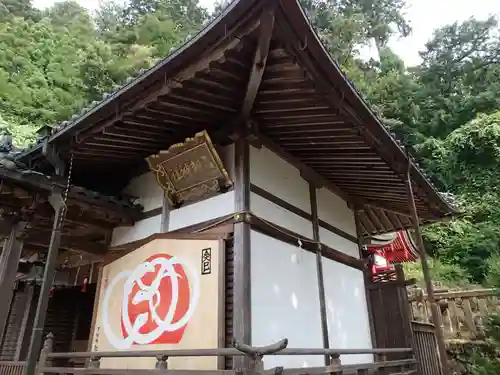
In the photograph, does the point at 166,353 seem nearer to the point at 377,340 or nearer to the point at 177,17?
the point at 377,340

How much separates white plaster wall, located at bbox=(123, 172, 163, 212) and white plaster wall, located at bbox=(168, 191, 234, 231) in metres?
0.54

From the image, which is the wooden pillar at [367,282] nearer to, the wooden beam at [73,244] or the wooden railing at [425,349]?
the wooden railing at [425,349]

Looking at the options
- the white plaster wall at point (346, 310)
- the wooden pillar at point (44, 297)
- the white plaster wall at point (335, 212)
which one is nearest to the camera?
the wooden pillar at point (44, 297)

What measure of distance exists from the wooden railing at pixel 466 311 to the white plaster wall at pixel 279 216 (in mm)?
6075

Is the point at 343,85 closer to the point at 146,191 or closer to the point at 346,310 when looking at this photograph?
the point at 146,191

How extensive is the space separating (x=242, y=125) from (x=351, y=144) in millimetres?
1855

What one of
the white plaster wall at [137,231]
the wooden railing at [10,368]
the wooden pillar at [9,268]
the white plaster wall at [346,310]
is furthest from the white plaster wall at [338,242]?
the wooden railing at [10,368]

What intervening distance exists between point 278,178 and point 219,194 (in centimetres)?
122

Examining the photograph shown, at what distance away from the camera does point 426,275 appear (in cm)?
606

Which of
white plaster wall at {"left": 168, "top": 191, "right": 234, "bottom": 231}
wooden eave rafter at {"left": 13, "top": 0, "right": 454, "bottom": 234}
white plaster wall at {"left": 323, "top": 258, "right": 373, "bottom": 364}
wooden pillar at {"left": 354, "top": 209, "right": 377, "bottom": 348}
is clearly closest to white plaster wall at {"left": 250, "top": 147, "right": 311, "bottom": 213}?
wooden eave rafter at {"left": 13, "top": 0, "right": 454, "bottom": 234}

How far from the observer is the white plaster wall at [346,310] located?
6562 mm

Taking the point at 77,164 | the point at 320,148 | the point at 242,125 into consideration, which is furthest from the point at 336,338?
the point at 77,164

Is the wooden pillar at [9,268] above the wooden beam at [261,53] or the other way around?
the other way around

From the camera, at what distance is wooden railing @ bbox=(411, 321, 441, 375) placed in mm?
7918
